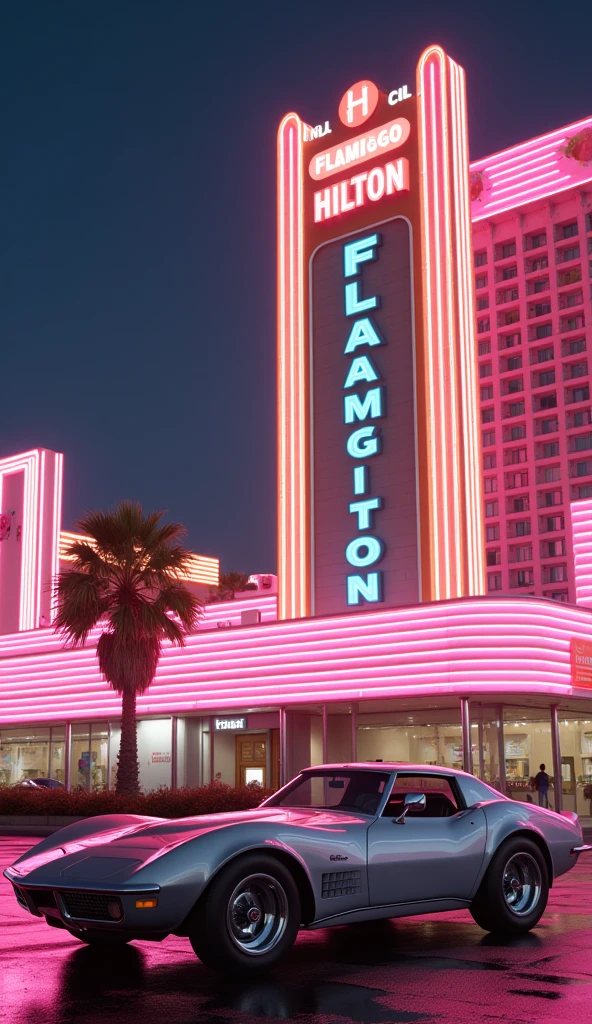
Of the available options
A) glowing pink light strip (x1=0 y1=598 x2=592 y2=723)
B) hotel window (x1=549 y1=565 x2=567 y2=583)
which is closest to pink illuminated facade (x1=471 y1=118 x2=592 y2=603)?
hotel window (x1=549 y1=565 x2=567 y2=583)

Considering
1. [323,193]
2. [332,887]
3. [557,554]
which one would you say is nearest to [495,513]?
[557,554]

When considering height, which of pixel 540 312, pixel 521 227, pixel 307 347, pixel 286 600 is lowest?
pixel 286 600

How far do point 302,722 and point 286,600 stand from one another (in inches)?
139

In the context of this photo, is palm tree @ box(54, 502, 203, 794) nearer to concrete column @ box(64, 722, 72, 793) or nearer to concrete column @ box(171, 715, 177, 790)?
concrete column @ box(171, 715, 177, 790)

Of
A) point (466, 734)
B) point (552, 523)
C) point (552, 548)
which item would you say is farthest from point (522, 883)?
point (552, 523)

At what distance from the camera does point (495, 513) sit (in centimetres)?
9069

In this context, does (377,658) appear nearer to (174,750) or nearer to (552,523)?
(174,750)

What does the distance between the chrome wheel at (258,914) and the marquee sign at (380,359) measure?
70.9ft

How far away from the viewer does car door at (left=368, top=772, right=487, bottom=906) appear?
7.63 metres

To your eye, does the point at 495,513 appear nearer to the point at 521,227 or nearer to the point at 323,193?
the point at 521,227

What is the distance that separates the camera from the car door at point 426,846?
763cm

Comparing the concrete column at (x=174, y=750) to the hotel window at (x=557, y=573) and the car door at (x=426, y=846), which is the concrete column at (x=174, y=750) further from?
the hotel window at (x=557, y=573)

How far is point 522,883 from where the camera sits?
880 centimetres

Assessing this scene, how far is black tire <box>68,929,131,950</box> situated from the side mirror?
2086 mm
